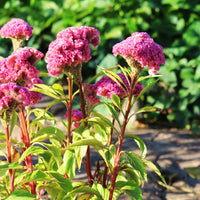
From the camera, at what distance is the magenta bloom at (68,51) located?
1472 millimetres

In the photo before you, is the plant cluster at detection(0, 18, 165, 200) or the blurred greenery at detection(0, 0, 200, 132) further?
the blurred greenery at detection(0, 0, 200, 132)

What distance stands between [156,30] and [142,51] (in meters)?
2.74

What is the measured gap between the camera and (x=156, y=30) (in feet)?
13.2

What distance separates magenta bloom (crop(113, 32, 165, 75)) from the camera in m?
1.42

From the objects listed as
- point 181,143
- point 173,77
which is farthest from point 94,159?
point 173,77

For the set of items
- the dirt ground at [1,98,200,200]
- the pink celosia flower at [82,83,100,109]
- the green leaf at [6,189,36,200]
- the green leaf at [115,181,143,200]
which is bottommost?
the dirt ground at [1,98,200,200]

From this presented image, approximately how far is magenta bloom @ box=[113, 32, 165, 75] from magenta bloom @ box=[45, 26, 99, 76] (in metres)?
0.17

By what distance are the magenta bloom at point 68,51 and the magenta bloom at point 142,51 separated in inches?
6.6

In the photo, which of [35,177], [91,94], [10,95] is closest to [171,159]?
[91,94]

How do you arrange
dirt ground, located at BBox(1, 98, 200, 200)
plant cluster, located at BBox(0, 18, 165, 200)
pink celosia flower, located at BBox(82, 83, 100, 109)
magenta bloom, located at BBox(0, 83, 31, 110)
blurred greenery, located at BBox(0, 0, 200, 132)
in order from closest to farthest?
1. magenta bloom, located at BBox(0, 83, 31, 110)
2. plant cluster, located at BBox(0, 18, 165, 200)
3. pink celosia flower, located at BBox(82, 83, 100, 109)
4. dirt ground, located at BBox(1, 98, 200, 200)
5. blurred greenery, located at BBox(0, 0, 200, 132)

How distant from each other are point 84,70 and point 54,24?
0.69m

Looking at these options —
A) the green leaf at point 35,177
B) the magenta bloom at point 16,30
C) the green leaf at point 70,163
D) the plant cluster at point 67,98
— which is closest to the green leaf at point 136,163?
the plant cluster at point 67,98

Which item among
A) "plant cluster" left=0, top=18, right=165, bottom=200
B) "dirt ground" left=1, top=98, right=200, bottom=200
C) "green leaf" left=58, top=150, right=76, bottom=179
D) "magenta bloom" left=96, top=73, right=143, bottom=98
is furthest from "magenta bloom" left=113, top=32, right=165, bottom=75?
"dirt ground" left=1, top=98, right=200, bottom=200

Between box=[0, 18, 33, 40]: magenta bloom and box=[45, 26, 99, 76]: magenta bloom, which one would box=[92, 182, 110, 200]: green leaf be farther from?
box=[0, 18, 33, 40]: magenta bloom
